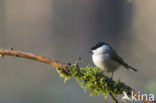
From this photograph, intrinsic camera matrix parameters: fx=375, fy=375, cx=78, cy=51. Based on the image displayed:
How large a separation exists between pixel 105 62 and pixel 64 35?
5.18m

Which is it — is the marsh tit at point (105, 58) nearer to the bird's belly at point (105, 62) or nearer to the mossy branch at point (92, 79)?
the bird's belly at point (105, 62)

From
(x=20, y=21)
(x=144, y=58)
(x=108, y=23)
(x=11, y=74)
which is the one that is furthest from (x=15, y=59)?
(x=144, y=58)

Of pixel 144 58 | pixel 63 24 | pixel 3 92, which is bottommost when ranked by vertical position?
pixel 3 92

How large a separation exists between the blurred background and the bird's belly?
4462mm

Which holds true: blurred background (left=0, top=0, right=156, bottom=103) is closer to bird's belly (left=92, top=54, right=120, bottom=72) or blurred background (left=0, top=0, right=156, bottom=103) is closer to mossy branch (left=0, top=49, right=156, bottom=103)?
bird's belly (left=92, top=54, right=120, bottom=72)

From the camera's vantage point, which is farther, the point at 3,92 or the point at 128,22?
the point at 128,22

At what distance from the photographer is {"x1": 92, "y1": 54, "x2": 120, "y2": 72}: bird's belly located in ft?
7.89

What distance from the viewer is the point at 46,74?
745 cm

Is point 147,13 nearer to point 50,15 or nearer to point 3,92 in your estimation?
point 50,15

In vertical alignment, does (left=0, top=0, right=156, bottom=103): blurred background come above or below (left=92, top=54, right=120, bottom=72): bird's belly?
below

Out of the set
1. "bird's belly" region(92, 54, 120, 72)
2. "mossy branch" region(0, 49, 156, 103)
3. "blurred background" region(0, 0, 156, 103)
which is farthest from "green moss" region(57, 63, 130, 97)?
"blurred background" region(0, 0, 156, 103)

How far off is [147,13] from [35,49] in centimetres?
236

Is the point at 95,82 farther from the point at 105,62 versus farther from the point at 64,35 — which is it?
the point at 64,35

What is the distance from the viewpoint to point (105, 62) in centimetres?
242
